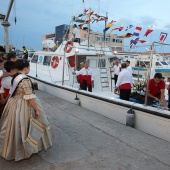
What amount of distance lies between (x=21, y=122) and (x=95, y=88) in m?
6.58

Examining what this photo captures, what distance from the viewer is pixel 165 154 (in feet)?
12.0

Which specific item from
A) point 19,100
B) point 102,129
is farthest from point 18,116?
point 102,129

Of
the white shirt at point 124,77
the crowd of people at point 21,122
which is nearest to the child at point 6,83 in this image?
the crowd of people at point 21,122

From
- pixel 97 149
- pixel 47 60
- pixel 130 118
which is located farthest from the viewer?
pixel 47 60

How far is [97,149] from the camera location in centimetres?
375

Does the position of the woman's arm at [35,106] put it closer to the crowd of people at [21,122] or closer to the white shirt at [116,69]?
the crowd of people at [21,122]

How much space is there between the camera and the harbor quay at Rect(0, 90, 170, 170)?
10.4 feet

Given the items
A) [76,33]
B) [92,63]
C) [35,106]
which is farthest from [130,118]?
[76,33]

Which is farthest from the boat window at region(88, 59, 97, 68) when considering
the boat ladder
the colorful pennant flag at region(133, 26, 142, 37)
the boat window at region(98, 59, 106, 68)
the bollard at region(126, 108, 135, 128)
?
the bollard at region(126, 108, 135, 128)

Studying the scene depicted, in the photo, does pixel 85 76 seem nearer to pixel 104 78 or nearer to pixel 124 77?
pixel 104 78

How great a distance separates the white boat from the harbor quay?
0.82 ft

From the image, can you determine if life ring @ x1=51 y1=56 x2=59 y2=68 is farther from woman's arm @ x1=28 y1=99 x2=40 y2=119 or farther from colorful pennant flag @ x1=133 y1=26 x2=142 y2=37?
woman's arm @ x1=28 y1=99 x2=40 y2=119

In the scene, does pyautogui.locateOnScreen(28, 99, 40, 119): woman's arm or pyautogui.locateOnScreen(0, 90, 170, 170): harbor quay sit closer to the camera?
pyautogui.locateOnScreen(28, 99, 40, 119): woman's arm

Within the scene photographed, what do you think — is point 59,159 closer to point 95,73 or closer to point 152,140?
point 152,140
